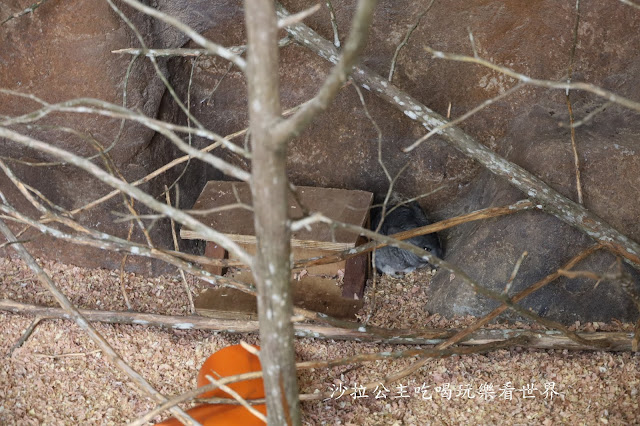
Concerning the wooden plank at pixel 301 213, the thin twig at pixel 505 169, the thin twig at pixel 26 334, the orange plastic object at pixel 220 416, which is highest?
the thin twig at pixel 505 169

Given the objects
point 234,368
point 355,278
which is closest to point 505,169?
point 355,278

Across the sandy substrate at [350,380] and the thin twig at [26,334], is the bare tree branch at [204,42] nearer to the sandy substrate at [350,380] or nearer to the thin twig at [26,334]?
the sandy substrate at [350,380]

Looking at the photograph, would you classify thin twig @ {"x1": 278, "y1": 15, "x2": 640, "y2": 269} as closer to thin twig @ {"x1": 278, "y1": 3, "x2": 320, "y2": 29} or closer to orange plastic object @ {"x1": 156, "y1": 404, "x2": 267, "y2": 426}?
orange plastic object @ {"x1": 156, "y1": 404, "x2": 267, "y2": 426}

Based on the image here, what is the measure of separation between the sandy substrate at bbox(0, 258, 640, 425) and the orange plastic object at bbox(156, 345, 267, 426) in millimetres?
271

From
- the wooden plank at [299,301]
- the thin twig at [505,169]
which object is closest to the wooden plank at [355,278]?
the wooden plank at [299,301]

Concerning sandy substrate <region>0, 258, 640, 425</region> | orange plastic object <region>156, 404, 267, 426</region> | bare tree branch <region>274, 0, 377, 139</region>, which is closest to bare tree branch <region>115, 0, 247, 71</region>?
bare tree branch <region>274, 0, 377, 139</region>

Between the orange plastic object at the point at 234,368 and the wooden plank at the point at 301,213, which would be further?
the wooden plank at the point at 301,213

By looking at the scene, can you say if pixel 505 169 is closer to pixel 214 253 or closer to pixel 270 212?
pixel 214 253

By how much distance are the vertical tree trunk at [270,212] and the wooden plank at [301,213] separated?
1.69 meters

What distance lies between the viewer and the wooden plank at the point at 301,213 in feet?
10.9

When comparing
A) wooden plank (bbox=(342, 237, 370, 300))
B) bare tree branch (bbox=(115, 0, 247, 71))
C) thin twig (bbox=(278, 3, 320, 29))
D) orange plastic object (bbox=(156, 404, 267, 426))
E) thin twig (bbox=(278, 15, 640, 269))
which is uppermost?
thin twig (bbox=(278, 3, 320, 29))

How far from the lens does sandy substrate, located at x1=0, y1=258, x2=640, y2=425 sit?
2639mm

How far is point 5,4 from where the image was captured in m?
3.03

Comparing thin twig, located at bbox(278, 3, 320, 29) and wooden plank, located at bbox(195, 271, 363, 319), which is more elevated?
thin twig, located at bbox(278, 3, 320, 29)
